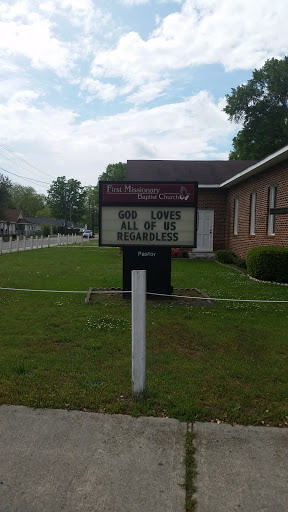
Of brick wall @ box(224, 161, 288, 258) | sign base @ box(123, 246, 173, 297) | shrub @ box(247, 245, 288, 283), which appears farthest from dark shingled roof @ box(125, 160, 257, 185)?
sign base @ box(123, 246, 173, 297)

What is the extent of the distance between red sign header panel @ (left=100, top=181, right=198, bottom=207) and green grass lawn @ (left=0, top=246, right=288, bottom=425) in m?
2.00

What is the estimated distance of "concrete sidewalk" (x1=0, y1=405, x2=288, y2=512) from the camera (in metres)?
2.41

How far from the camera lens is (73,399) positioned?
12.1 ft

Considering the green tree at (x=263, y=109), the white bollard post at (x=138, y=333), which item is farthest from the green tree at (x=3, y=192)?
the white bollard post at (x=138, y=333)

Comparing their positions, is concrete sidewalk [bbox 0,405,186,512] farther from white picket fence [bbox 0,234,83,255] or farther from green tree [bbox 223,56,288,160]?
green tree [bbox 223,56,288,160]

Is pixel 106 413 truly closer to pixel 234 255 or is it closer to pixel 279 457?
pixel 279 457

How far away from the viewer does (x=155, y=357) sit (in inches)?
193

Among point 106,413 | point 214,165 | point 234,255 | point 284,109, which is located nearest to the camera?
point 106,413

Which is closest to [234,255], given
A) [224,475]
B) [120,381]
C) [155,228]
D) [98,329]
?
[155,228]

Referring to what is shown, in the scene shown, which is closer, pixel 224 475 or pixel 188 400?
pixel 224 475

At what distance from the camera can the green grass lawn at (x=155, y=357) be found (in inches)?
144

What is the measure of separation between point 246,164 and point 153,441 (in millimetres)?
23928

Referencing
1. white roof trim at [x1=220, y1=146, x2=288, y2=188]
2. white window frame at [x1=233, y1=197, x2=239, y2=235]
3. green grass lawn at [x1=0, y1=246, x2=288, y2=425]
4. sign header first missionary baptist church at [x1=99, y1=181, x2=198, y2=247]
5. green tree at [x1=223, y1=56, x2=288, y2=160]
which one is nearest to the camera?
green grass lawn at [x1=0, y1=246, x2=288, y2=425]

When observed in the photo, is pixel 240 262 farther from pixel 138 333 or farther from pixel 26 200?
pixel 26 200
